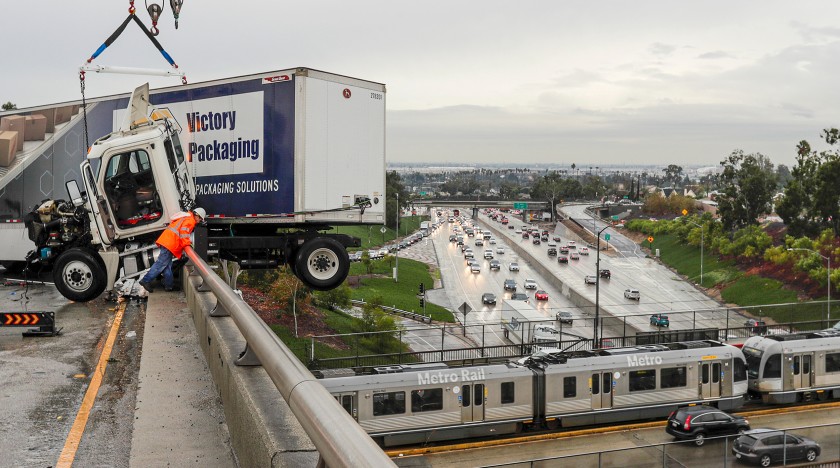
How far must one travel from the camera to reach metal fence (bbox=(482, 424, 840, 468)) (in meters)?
16.6

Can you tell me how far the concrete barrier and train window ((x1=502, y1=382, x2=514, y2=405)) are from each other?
1740cm

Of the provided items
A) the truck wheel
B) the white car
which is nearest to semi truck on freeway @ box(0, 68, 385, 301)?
the truck wheel

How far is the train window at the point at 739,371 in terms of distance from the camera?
2725 centimetres

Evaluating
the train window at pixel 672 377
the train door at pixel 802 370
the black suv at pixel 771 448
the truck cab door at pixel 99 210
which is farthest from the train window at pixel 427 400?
the train door at pixel 802 370

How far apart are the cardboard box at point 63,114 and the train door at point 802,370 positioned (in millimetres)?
24304

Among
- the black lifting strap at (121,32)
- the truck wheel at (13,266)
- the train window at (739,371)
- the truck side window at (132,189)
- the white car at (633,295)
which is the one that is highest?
the black lifting strap at (121,32)

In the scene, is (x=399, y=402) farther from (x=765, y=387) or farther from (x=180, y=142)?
(x=765, y=387)

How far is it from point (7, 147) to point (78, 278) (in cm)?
801

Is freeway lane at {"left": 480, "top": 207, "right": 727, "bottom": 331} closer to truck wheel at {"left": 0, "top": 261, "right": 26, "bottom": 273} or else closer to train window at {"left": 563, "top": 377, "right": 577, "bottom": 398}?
train window at {"left": 563, "top": 377, "right": 577, "bottom": 398}

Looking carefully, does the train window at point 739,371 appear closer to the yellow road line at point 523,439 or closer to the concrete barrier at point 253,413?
the yellow road line at point 523,439

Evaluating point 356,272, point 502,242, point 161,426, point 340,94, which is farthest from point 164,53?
point 502,242

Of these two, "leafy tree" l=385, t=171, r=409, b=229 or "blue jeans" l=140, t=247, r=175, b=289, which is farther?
"leafy tree" l=385, t=171, r=409, b=229

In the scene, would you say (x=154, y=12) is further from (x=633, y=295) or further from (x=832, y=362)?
(x=633, y=295)

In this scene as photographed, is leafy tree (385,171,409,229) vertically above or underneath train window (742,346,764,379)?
above
